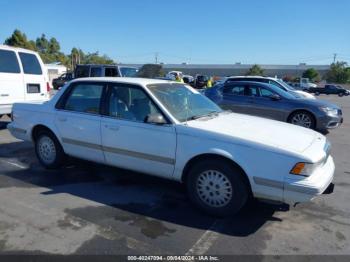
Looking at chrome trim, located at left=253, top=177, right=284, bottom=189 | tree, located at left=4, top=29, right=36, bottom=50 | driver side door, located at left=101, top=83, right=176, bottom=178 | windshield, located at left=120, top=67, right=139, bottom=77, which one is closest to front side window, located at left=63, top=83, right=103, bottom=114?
driver side door, located at left=101, top=83, right=176, bottom=178

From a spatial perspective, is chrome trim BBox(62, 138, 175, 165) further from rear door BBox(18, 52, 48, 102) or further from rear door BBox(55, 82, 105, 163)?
rear door BBox(18, 52, 48, 102)

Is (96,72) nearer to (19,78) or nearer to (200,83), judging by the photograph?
(19,78)

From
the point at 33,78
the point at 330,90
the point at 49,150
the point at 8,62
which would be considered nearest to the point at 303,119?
the point at 49,150

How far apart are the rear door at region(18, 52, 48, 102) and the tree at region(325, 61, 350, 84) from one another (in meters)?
74.9

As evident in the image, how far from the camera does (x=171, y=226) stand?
394cm

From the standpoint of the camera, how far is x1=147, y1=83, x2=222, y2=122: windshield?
461cm

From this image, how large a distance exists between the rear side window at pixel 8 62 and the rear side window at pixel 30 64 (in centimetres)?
21

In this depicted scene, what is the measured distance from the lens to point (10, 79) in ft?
29.1

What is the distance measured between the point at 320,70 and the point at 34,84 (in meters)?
91.6

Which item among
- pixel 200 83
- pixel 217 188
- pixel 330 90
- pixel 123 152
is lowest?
pixel 217 188

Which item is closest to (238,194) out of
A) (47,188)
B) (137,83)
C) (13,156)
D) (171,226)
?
(171,226)

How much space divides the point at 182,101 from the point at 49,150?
248cm

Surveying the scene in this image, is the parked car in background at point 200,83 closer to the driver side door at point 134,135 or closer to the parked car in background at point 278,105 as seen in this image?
the parked car in background at point 278,105

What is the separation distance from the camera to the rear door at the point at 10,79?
874 centimetres
